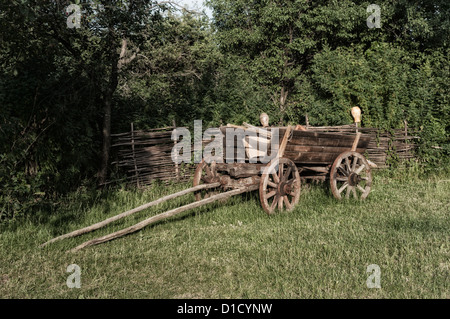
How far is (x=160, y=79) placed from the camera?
11.1 m

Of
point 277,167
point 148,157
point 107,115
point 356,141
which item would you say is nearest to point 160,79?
point 148,157

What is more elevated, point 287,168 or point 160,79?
point 160,79

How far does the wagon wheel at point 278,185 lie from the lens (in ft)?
17.7

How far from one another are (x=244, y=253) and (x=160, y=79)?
311 inches

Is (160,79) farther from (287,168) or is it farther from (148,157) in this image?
(287,168)

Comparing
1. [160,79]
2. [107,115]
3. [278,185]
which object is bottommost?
[278,185]

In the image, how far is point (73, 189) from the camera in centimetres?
694

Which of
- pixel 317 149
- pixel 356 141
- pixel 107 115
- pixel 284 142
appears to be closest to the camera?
pixel 284 142

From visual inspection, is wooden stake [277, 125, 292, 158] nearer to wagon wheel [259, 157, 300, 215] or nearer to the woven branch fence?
wagon wheel [259, 157, 300, 215]

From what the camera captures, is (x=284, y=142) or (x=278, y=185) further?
(x=278, y=185)

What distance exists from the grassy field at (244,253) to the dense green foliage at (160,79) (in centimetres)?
113

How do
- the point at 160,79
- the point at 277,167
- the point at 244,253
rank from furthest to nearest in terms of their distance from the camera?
the point at 160,79, the point at 277,167, the point at 244,253

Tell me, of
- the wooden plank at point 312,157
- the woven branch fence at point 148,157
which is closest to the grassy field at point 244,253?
the wooden plank at point 312,157
